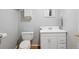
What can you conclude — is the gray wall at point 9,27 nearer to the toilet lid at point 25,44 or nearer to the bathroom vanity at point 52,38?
the toilet lid at point 25,44

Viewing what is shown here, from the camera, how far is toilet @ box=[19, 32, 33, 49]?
1.04 m

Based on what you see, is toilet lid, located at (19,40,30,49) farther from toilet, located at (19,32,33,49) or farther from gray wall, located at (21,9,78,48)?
gray wall, located at (21,9,78,48)

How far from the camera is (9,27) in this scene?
1056mm

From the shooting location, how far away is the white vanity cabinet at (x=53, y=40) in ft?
3.41

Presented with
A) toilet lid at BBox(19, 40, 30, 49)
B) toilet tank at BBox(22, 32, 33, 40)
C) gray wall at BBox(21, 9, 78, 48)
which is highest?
gray wall at BBox(21, 9, 78, 48)

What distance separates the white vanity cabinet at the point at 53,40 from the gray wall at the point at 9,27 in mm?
311

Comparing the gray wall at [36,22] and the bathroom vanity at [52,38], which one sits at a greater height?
A: the gray wall at [36,22]

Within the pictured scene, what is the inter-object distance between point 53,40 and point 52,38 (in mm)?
26

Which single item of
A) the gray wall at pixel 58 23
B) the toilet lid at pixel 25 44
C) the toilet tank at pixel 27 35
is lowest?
the toilet lid at pixel 25 44

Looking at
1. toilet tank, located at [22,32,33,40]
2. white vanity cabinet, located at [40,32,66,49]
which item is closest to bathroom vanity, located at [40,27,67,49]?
white vanity cabinet, located at [40,32,66,49]

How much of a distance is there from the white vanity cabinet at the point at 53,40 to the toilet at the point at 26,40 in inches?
5.4

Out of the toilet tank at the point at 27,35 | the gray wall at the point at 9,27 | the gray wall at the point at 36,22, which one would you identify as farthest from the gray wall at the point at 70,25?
the gray wall at the point at 9,27

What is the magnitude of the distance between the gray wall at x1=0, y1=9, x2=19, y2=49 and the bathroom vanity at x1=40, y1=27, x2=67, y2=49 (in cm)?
31
